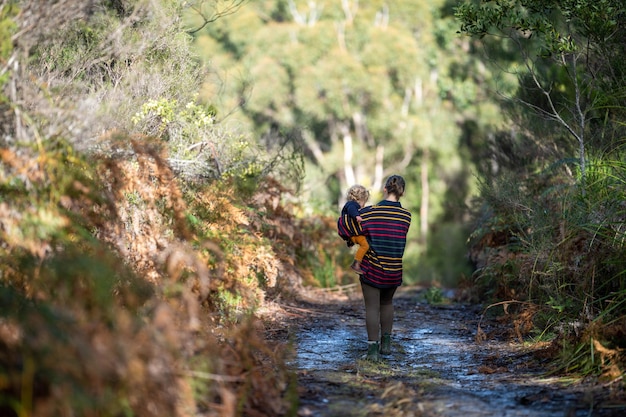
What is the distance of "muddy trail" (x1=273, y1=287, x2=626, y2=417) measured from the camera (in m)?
5.00

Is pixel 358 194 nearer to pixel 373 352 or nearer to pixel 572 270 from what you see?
pixel 373 352

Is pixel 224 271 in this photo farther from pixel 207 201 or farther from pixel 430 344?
pixel 430 344

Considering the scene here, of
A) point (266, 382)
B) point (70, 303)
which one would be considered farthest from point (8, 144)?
point (266, 382)

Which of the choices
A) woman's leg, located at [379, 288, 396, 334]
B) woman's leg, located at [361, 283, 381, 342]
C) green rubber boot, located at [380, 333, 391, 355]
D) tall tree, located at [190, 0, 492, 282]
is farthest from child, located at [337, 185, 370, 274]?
tall tree, located at [190, 0, 492, 282]

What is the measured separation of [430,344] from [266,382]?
3.85 m

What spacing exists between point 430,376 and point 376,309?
1.16 metres

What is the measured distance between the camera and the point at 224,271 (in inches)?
324

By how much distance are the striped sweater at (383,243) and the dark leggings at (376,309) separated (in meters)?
0.10

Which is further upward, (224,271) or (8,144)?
(8,144)

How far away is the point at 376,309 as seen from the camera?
7.38 m

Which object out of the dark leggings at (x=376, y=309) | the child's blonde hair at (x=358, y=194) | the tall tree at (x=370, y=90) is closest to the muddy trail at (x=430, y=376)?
the dark leggings at (x=376, y=309)

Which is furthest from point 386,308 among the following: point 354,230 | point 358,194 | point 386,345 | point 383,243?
point 358,194

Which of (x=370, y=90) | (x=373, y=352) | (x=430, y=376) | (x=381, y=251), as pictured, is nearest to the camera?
(x=430, y=376)

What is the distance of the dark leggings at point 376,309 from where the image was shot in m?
7.23
